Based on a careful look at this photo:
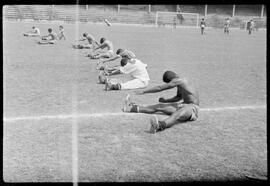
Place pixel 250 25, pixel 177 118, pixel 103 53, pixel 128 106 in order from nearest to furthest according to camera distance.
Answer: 1. pixel 177 118
2. pixel 128 106
3. pixel 103 53
4. pixel 250 25

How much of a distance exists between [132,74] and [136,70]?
165 mm

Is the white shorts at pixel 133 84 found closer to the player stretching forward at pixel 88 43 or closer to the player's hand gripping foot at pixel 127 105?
the player's hand gripping foot at pixel 127 105

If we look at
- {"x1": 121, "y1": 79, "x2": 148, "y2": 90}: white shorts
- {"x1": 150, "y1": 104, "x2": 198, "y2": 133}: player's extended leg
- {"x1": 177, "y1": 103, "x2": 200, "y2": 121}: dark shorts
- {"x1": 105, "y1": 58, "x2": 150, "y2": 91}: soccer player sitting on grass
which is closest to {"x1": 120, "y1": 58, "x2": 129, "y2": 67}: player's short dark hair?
{"x1": 105, "y1": 58, "x2": 150, "y2": 91}: soccer player sitting on grass

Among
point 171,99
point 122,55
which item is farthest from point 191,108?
point 122,55

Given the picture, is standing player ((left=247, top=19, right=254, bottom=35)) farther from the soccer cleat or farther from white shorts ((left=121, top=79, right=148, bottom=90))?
the soccer cleat

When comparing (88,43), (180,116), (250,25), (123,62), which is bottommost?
(180,116)

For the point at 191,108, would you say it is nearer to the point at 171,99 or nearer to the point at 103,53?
the point at 171,99

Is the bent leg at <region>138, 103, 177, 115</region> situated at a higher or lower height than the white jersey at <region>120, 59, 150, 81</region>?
lower

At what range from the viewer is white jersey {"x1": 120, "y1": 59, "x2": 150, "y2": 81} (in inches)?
348

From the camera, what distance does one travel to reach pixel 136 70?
893cm

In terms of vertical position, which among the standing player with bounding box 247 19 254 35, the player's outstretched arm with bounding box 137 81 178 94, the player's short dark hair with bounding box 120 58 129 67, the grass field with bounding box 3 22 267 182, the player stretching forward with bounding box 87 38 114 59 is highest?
the standing player with bounding box 247 19 254 35

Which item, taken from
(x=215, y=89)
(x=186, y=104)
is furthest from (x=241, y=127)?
(x=215, y=89)

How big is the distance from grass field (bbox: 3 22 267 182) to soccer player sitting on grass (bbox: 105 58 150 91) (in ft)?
0.55
